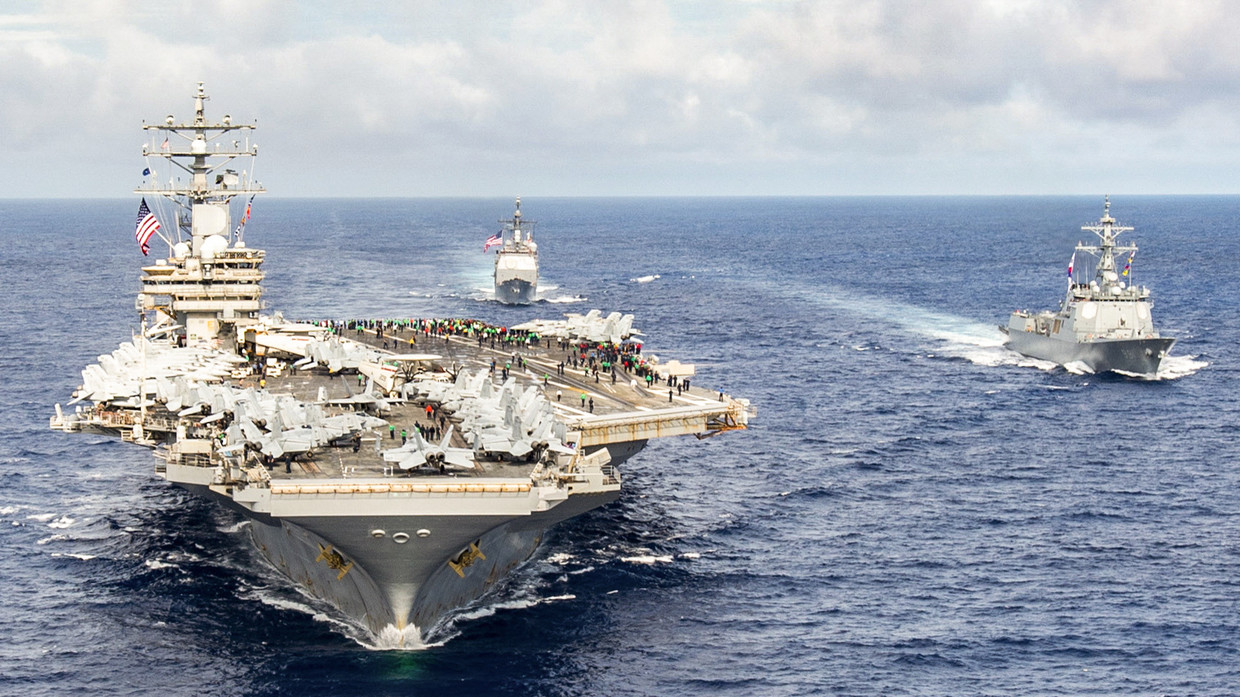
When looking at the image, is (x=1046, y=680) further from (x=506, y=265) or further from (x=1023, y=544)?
(x=506, y=265)

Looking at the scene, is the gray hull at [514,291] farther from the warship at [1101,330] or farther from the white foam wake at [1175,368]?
the white foam wake at [1175,368]

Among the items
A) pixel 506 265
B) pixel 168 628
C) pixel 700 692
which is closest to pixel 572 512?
pixel 700 692

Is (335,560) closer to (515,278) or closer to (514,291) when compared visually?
(514,291)

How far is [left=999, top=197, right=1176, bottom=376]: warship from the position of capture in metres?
84.0

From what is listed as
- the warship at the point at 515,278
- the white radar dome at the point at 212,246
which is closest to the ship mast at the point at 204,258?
the white radar dome at the point at 212,246

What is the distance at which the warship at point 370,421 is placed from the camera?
37750 mm

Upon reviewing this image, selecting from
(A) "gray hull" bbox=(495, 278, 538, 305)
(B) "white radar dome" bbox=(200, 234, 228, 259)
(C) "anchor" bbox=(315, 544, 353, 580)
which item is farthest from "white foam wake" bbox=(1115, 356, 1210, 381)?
(C) "anchor" bbox=(315, 544, 353, 580)

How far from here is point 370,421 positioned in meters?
46.1

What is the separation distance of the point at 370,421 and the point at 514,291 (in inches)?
2889

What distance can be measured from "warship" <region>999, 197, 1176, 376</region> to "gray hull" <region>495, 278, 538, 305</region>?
43872 mm

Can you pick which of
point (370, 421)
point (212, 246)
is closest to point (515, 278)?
point (212, 246)

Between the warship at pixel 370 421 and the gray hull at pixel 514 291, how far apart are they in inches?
1805

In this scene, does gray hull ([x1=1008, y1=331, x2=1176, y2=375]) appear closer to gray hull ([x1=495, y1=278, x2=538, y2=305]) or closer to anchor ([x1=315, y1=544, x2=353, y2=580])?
gray hull ([x1=495, y1=278, x2=538, y2=305])

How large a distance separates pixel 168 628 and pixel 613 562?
14.6 m
